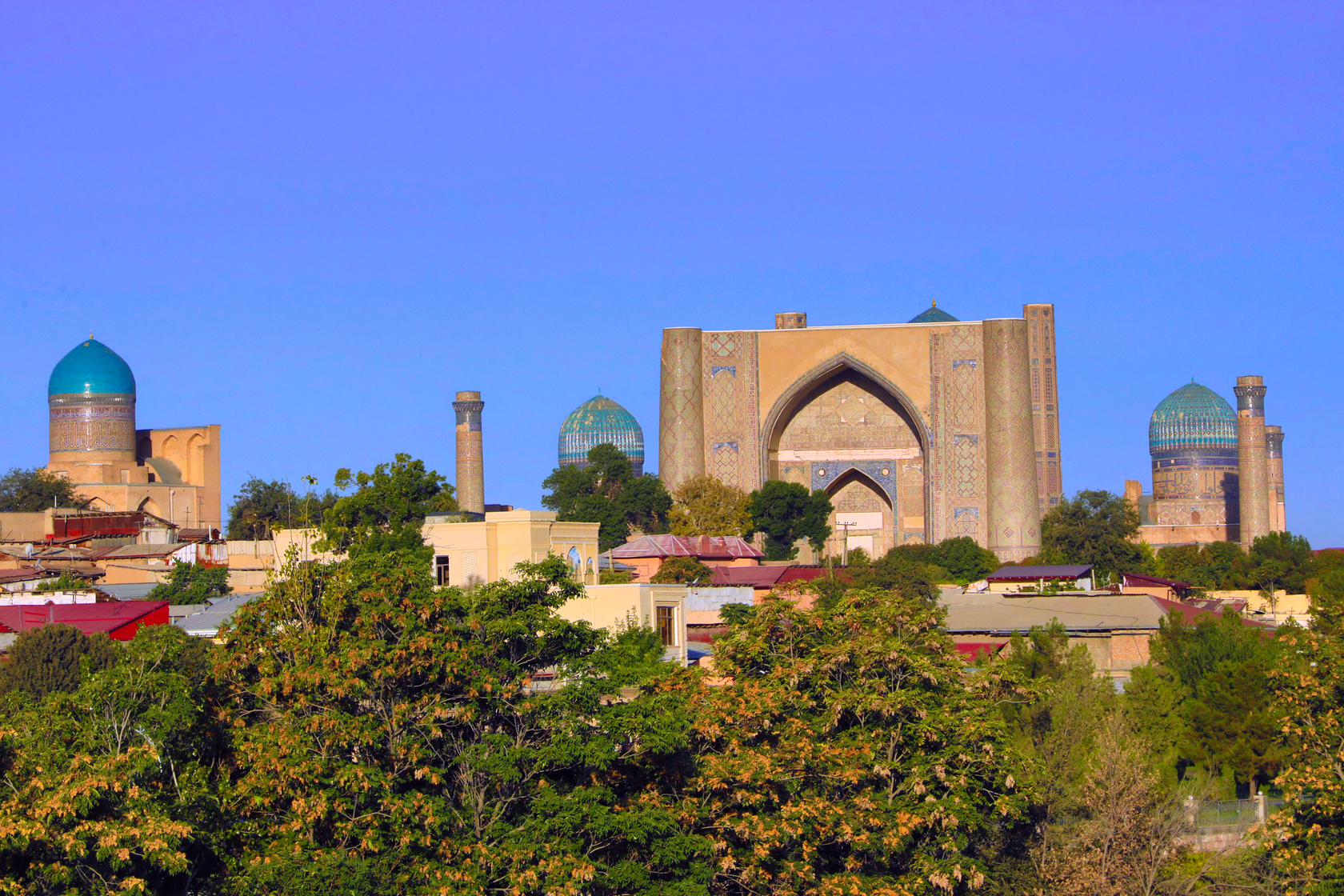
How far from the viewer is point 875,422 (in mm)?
51281

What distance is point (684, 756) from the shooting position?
43.9ft

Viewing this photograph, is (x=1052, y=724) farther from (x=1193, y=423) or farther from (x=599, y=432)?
(x=1193, y=423)

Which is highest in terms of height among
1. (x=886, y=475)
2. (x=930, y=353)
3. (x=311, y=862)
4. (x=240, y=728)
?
(x=930, y=353)

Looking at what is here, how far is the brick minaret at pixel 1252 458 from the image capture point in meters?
64.2

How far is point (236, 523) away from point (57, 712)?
4052 cm

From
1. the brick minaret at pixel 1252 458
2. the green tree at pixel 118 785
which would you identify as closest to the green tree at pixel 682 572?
the green tree at pixel 118 785

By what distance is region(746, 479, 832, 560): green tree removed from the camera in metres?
46.8

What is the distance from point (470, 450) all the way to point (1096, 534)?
26.1 m

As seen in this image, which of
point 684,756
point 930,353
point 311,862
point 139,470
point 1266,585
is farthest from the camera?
point 139,470

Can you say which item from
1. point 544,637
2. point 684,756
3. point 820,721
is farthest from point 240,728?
point 820,721

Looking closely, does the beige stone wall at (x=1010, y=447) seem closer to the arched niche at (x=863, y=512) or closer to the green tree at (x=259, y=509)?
the arched niche at (x=863, y=512)

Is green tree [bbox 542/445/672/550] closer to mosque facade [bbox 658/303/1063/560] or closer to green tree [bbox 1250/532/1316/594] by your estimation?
mosque facade [bbox 658/303/1063/560]

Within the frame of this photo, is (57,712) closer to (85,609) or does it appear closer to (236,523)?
(85,609)

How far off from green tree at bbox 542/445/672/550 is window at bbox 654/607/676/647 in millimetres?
22278
